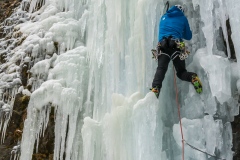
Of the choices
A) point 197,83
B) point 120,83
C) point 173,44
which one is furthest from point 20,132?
point 197,83

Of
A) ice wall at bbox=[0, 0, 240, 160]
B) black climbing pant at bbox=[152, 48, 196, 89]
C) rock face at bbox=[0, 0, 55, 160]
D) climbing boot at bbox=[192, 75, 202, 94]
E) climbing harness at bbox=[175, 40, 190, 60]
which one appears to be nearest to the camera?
ice wall at bbox=[0, 0, 240, 160]

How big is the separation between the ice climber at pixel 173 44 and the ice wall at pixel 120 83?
0.18 metres

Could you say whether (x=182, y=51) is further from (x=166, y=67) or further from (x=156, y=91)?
(x=156, y=91)

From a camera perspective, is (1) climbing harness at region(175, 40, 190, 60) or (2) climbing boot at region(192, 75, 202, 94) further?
(1) climbing harness at region(175, 40, 190, 60)

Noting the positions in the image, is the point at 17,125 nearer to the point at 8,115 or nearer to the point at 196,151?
the point at 8,115

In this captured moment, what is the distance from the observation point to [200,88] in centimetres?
418

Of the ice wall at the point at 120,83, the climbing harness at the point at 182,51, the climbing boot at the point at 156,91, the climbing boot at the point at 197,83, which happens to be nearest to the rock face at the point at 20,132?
the ice wall at the point at 120,83

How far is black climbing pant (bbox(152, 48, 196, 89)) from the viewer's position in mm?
4316

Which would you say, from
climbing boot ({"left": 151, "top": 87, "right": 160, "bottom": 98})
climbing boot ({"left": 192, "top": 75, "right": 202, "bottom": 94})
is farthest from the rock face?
climbing boot ({"left": 192, "top": 75, "right": 202, "bottom": 94})

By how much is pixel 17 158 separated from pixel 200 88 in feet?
12.6

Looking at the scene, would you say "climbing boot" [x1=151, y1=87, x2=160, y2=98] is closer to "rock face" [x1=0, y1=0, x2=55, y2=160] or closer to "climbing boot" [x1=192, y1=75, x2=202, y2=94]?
"climbing boot" [x1=192, y1=75, x2=202, y2=94]

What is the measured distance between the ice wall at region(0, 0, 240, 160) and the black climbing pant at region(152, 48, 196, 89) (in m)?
0.18

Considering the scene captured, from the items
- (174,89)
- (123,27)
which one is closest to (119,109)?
(174,89)

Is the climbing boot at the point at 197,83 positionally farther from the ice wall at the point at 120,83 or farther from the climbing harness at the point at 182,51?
the climbing harness at the point at 182,51
